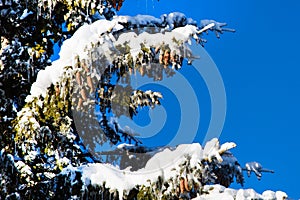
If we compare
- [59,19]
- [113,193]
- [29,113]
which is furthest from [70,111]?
[59,19]

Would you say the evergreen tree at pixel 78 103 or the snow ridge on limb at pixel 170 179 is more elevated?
the evergreen tree at pixel 78 103

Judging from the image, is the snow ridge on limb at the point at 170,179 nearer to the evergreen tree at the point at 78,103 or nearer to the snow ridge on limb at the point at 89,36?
the evergreen tree at the point at 78,103

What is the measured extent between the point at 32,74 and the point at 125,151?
2.23 meters

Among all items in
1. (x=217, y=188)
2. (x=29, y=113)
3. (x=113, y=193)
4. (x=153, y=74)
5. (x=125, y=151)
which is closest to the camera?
(x=217, y=188)

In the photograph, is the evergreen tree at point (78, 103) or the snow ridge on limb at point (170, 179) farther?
the evergreen tree at point (78, 103)

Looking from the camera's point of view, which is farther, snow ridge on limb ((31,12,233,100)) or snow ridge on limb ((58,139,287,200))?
snow ridge on limb ((31,12,233,100))

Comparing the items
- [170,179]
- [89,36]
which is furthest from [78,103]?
[170,179]

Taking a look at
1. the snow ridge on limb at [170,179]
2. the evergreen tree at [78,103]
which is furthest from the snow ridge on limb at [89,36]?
the snow ridge on limb at [170,179]

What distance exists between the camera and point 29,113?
21.1 ft

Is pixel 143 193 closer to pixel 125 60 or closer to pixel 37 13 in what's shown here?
pixel 125 60

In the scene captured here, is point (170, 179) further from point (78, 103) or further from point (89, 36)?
point (89, 36)

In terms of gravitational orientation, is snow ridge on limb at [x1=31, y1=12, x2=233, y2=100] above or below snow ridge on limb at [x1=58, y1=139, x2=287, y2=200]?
above

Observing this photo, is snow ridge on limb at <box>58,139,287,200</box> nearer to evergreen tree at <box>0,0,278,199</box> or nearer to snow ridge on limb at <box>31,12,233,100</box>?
evergreen tree at <box>0,0,278,199</box>

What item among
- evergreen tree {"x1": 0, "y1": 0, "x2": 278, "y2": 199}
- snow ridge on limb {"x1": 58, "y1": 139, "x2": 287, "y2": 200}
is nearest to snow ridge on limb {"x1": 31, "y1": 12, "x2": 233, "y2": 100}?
evergreen tree {"x1": 0, "y1": 0, "x2": 278, "y2": 199}
